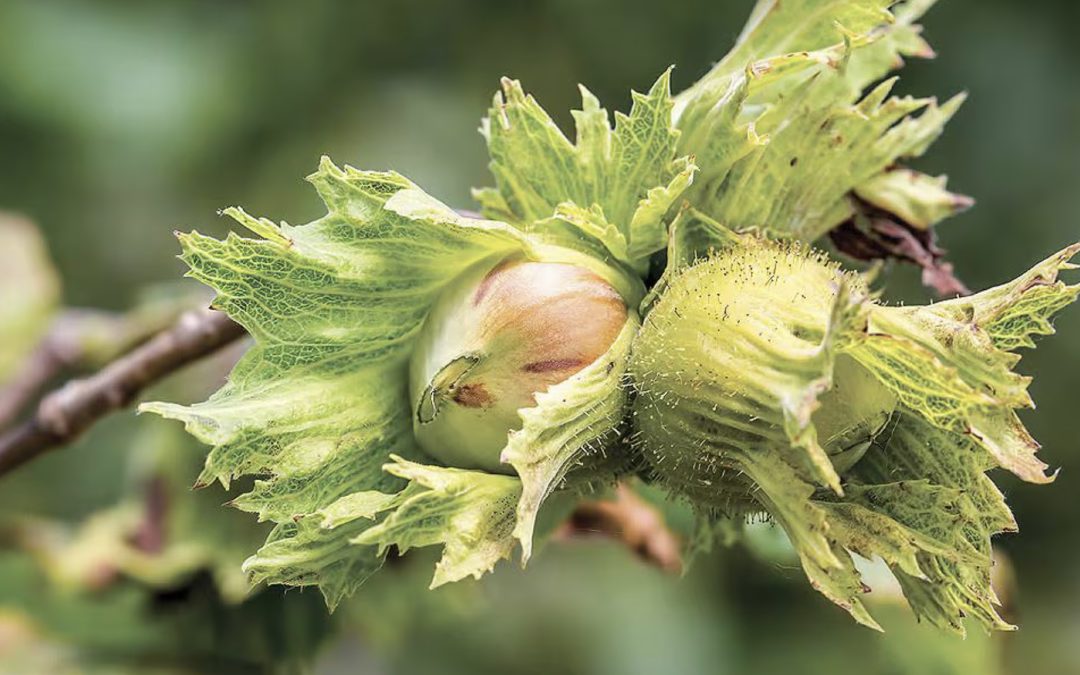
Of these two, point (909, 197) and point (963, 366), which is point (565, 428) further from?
point (909, 197)

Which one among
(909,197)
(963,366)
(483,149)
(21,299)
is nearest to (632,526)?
Answer: (909,197)

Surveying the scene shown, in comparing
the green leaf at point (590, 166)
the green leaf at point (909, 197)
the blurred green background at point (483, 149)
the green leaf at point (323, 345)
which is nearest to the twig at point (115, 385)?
the green leaf at point (323, 345)

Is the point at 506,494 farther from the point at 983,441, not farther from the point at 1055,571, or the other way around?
the point at 1055,571

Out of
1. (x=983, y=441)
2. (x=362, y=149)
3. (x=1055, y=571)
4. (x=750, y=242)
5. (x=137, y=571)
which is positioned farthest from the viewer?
(x=1055, y=571)

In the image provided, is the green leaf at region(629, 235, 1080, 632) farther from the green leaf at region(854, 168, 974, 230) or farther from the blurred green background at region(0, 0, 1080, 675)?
the blurred green background at region(0, 0, 1080, 675)

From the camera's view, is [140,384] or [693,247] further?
[140,384]

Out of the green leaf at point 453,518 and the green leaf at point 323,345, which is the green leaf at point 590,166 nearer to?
the green leaf at point 323,345

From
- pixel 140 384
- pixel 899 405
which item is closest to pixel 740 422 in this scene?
pixel 899 405
